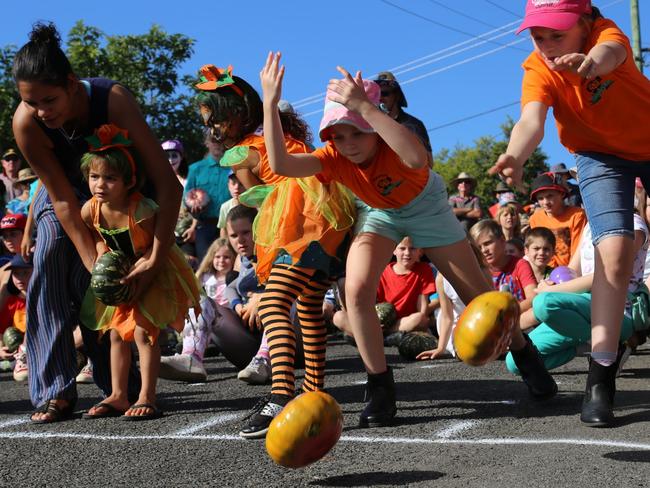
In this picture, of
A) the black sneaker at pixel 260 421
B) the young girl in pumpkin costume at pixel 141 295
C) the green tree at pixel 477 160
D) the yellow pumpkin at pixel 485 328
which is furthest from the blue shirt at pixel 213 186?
the green tree at pixel 477 160

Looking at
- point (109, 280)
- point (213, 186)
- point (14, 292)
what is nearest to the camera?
point (109, 280)

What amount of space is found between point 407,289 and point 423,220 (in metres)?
4.39

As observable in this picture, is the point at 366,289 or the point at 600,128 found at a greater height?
the point at 600,128

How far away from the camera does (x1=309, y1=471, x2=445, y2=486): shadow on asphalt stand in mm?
3221

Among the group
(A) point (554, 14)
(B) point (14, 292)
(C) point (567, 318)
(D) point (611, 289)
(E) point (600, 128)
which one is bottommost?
(C) point (567, 318)

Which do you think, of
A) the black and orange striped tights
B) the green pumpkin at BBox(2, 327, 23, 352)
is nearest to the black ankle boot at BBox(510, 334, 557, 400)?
the black and orange striped tights

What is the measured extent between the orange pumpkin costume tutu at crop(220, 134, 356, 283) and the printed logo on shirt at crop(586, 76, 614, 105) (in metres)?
1.29

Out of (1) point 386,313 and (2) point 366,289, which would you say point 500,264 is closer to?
(1) point 386,313

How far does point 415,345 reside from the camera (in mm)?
7578

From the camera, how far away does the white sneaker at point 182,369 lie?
6523mm

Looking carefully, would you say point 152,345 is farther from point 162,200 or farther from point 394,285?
point 394,285

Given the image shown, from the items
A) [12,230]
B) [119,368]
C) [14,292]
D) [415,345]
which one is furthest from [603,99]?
[12,230]

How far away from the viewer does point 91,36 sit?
30.4 metres

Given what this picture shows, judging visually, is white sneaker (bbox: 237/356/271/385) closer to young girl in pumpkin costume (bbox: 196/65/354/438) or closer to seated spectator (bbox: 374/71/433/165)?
young girl in pumpkin costume (bbox: 196/65/354/438)
